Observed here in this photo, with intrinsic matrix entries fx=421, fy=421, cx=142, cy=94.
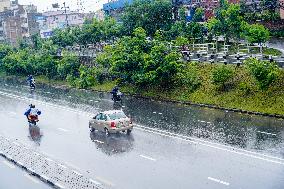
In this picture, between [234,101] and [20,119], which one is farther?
[20,119]

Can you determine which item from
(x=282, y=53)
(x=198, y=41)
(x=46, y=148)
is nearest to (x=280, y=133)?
(x=46, y=148)

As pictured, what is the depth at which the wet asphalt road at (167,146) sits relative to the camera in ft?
53.0

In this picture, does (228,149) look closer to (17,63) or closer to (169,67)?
(169,67)

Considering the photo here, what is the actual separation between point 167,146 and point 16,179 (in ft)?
23.7

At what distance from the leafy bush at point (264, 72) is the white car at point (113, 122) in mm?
8544

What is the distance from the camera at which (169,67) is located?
32.3 m

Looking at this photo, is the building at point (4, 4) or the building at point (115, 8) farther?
the building at point (4, 4)

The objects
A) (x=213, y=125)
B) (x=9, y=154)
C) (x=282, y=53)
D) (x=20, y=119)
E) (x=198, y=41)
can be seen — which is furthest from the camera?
(x=198, y=41)

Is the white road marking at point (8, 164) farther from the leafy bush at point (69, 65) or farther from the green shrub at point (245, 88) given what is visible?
the leafy bush at point (69, 65)

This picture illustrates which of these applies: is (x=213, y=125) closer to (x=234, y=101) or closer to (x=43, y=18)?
(x=234, y=101)

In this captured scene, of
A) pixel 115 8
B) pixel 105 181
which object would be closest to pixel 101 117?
pixel 105 181

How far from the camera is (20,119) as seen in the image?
32.0 meters

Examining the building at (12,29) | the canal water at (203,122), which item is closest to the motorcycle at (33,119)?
the canal water at (203,122)

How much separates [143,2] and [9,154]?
2818 cm
